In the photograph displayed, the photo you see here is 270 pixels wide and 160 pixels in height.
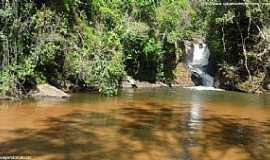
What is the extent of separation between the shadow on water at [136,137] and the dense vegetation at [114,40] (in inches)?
177

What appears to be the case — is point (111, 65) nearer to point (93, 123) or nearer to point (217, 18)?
point (93, 123)

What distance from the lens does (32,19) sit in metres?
21.0

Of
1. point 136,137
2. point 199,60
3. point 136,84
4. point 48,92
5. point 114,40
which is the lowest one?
point 136,137

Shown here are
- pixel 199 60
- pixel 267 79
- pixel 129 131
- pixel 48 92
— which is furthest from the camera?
pixel 199 60

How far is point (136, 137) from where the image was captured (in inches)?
521

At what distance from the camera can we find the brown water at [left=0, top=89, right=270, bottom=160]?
11.2 metres

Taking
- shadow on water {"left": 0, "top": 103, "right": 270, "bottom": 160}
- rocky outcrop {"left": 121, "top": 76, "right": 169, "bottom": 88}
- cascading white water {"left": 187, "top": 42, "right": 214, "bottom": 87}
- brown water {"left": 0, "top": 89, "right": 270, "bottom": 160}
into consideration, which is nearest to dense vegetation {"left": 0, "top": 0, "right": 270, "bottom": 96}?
rocky outcrop {"left": 121, "top": 76, "right": 169, "bottom": 88}

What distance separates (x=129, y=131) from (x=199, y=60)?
29.6m

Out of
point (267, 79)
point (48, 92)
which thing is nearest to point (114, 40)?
point (48, 92)

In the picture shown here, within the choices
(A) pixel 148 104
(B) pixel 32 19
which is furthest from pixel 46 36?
(A) pixel 148 104

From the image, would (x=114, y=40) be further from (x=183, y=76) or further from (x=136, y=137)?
(x=183, y=76)

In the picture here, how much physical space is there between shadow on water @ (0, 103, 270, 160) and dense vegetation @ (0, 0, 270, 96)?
14.8 ft

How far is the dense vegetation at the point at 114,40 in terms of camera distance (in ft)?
68.7

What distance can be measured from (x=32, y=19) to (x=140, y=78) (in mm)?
17515
